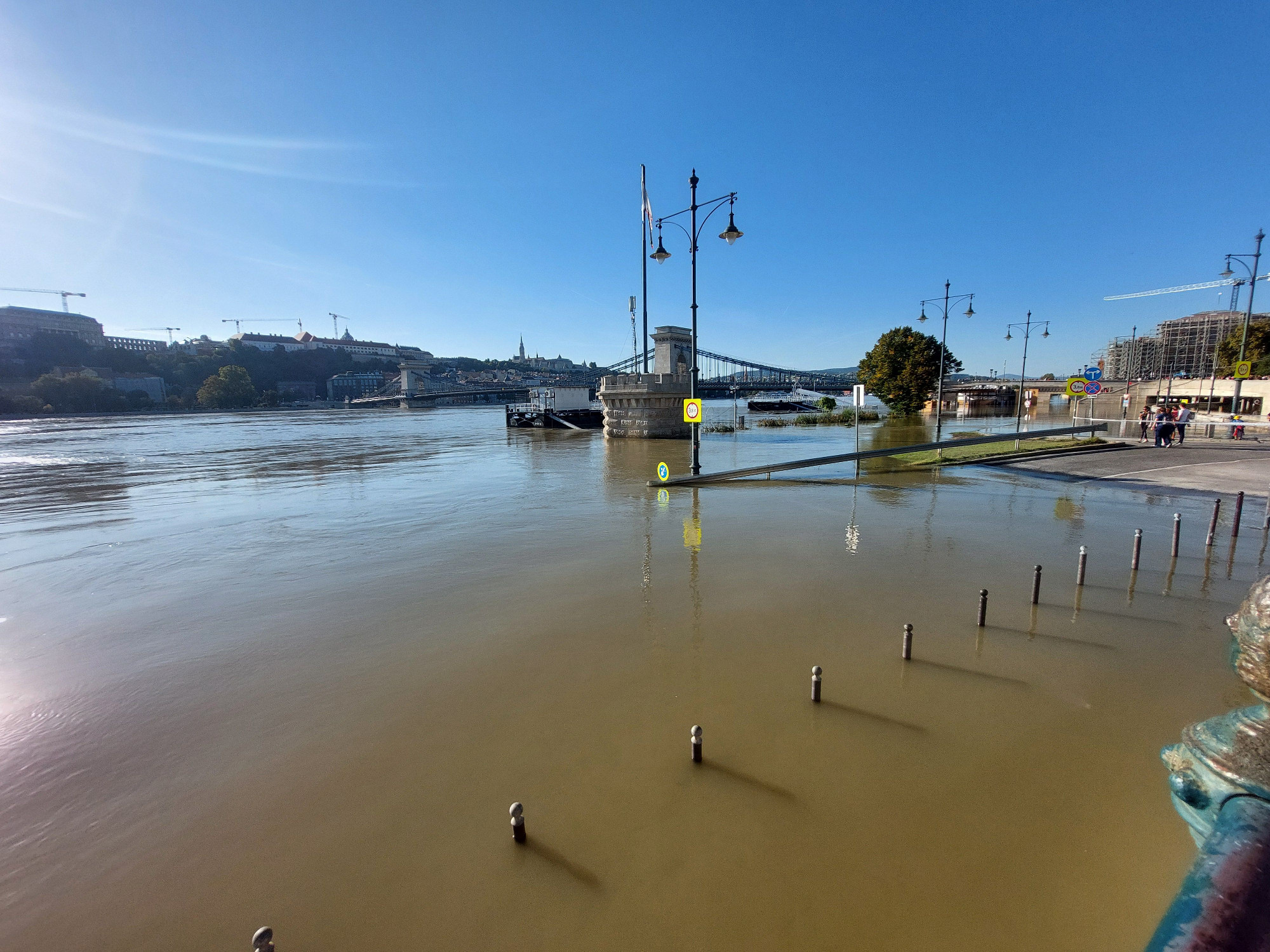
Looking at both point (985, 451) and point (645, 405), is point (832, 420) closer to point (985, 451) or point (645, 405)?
point (645, 405)

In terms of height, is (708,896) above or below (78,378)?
below

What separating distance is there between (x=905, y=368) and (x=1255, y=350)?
27.3 metres

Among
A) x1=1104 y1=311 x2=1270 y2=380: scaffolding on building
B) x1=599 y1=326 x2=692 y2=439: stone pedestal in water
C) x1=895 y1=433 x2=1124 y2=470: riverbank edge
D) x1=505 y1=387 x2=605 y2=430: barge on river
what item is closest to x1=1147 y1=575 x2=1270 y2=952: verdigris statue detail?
x1=895 y1=433 x2=1124 y2=470: riverbank edge

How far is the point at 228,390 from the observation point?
4518 inches

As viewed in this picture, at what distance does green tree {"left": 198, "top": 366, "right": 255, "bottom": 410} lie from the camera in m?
113

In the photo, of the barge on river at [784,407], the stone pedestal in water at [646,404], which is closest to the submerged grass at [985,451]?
the stone pedestal in water at [646,404]

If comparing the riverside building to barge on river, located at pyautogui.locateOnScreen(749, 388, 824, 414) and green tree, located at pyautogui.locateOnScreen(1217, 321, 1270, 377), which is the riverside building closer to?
barge on river, located at pyautogui.locateOnScreen(749, 388, 824, 414)

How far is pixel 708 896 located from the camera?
314 centimetres

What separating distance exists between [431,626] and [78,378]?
138 metres

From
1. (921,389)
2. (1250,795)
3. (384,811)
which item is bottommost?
(384,811)

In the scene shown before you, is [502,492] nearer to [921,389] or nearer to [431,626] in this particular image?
[431,626]

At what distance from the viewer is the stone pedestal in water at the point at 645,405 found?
3575 cm

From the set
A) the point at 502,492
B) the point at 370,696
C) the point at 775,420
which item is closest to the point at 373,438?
the point at 502,492

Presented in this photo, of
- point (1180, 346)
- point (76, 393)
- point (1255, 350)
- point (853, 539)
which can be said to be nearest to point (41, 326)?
point (76, 393)
